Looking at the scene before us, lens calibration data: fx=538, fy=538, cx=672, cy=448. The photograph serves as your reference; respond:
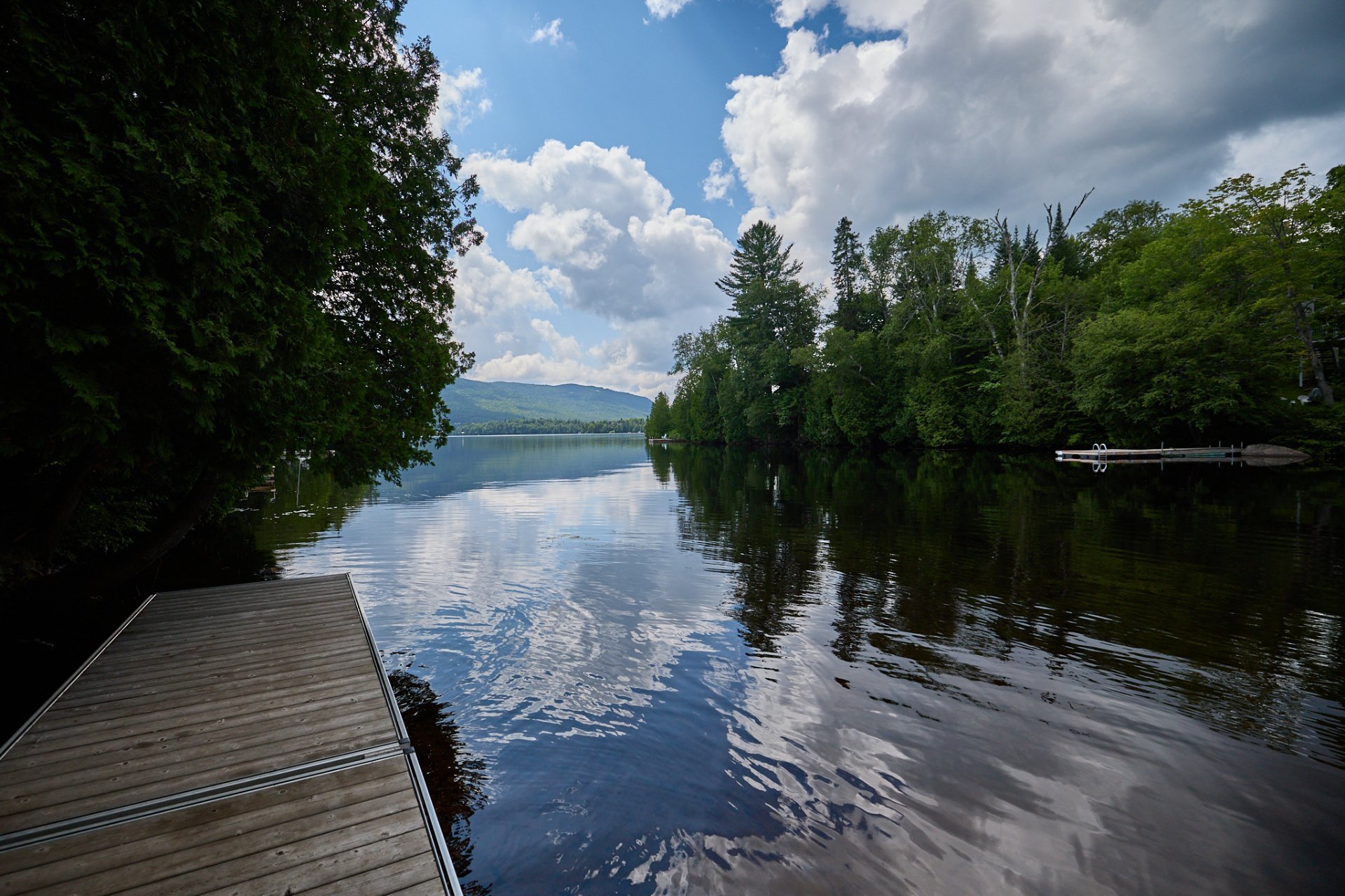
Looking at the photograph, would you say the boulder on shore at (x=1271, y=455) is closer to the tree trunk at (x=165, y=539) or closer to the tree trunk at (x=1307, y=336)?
the tree trunk at (x=1307, y=336)

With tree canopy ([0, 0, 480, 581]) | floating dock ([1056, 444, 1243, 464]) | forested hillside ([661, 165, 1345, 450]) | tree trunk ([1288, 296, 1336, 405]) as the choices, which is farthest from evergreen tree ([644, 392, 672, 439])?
tree canopy ([0, 0, 480, 581])

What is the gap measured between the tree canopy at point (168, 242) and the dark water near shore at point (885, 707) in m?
4.21

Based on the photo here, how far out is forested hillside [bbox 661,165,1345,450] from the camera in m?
35.9

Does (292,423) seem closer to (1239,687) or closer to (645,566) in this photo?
(645,566)

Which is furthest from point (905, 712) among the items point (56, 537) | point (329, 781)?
point (56, 537)

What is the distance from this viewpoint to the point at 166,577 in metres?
12.7

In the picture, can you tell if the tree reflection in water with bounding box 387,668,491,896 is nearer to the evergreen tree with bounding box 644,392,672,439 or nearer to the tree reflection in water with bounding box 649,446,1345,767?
the tree reflection in water with bounding box 649,446,1345,767

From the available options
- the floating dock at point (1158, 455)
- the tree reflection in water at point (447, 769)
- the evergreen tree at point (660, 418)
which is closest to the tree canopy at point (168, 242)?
the tree reflection in water at point (447, 769)

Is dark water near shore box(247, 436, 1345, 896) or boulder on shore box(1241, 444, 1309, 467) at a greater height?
boulder on shore box(1241, 444, 1309, 467)

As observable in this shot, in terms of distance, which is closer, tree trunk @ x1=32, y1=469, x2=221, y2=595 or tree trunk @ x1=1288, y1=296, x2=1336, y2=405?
tree trunk @ x1=32, y1=469, x2=221, y2=595

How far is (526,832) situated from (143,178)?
680 cm

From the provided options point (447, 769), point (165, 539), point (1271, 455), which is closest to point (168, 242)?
point (165, 539)

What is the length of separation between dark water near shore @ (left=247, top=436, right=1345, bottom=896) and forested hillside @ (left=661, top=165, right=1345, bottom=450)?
29.2 metres

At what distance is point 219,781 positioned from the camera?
3.79 meters
